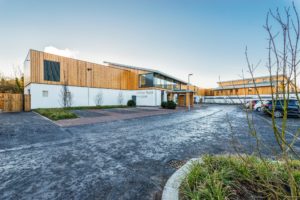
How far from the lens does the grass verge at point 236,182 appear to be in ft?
6.72

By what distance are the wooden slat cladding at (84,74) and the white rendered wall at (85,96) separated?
2.61ft

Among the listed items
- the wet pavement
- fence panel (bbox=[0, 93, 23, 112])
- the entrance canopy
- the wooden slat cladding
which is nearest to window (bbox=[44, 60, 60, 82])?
the wooden slat cladding

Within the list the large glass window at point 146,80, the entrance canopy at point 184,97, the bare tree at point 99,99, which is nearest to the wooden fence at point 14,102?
the bare tree at point 99,99

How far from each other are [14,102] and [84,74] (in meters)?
9.80

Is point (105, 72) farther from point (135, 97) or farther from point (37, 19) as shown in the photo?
point (37, 19)

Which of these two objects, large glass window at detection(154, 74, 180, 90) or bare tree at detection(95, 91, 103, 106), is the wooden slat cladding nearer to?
bare tree at detection(95, 91, 103, 106)

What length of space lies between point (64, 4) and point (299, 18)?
13.8 m

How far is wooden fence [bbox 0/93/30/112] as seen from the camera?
16.6m

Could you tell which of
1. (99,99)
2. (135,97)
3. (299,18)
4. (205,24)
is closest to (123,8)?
(205,24)

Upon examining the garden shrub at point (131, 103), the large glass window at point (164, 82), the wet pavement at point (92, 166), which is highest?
the large glass window at point (164, 82)

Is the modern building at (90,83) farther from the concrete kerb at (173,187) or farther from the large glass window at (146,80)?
the concrete kerb at (173,187)

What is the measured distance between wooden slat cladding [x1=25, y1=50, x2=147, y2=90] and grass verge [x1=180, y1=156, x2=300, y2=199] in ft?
68.5

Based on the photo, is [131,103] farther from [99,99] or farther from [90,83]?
[90,83]

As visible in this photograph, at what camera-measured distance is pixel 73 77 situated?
21.9m
